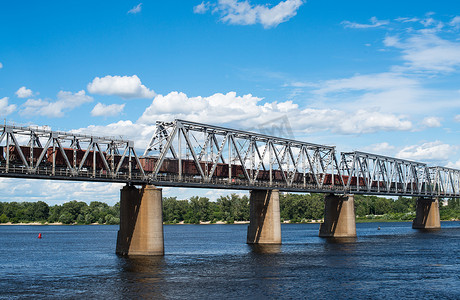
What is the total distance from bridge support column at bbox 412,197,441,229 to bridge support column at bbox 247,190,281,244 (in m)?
87.0

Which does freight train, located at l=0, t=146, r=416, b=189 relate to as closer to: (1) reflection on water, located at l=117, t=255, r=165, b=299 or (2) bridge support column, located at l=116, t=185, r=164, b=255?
(2) bridge support column, located at l=116, t=185, r=164, b=255

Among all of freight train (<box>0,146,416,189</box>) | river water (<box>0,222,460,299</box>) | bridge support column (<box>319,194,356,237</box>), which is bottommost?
river water (<box>0,222,460,299</box>)

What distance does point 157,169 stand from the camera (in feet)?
247

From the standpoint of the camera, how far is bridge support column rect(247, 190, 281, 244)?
9256 cm

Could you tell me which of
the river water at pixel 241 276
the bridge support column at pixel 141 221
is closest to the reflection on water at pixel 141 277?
the river water at pixel 241 276

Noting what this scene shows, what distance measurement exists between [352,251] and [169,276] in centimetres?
3904

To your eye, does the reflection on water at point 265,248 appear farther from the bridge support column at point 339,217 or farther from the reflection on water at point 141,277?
the bridge support column at point 339,217

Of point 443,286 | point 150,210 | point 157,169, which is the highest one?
point 157,169

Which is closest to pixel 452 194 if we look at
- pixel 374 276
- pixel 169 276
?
pixel 374 276

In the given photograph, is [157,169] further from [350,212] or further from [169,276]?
[350,212]

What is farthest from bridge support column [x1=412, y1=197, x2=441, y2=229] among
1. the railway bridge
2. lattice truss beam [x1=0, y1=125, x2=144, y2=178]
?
lattice truss beam [x1=0, y1=125, x2=144, y2=178]

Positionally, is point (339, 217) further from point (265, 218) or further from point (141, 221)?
point (141, 221)

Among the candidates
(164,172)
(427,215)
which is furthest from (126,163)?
(427,215)

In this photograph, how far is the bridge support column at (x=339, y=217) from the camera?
115 meters
